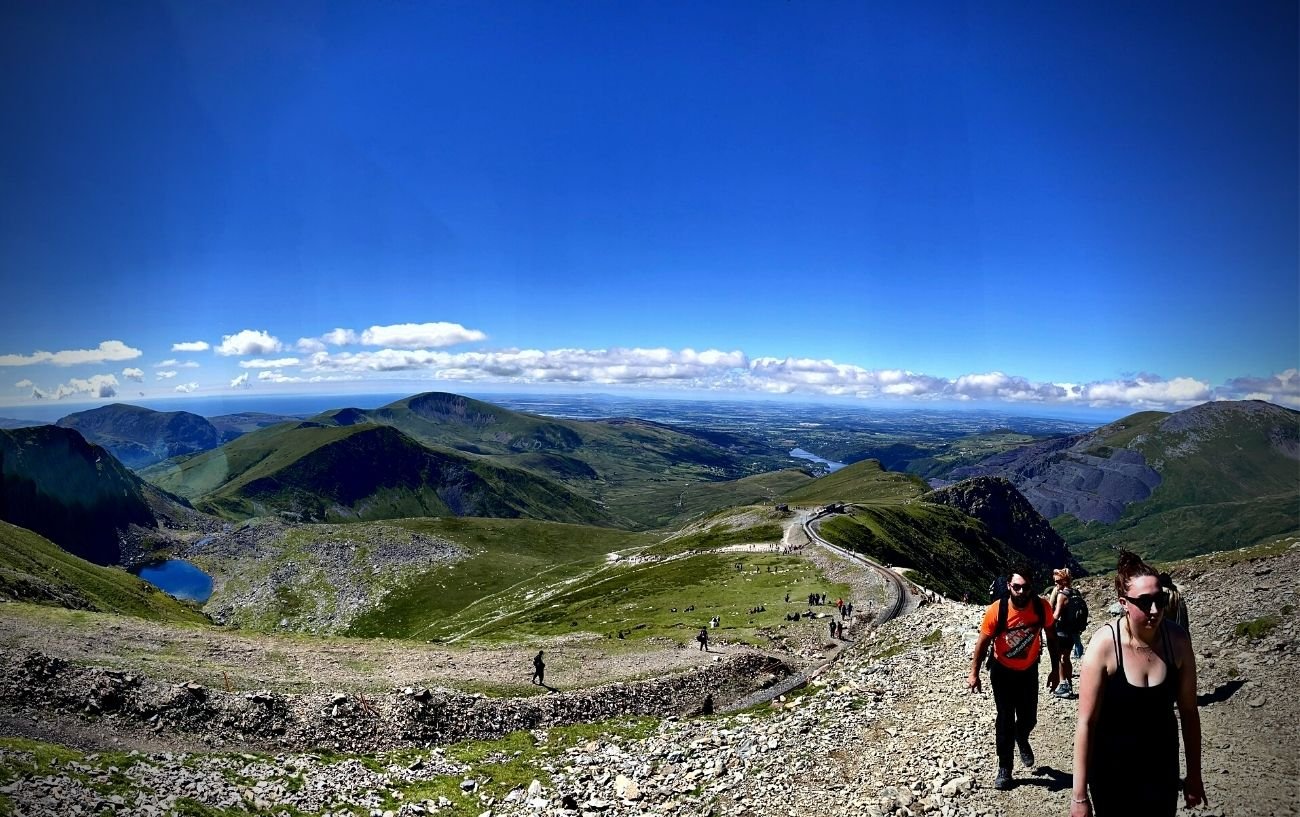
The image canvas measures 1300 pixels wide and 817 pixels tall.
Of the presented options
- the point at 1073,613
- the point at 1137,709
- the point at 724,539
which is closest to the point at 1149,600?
the point at 1137,709

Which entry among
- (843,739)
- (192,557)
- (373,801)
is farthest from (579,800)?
(192,557)

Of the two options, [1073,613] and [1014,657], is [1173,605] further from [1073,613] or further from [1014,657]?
[1073,613]

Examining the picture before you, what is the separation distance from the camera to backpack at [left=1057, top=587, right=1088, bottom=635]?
18.8 meters

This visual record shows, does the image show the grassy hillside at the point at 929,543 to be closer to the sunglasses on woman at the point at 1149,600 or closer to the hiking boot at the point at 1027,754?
the hiking boot at the point at 1027,754

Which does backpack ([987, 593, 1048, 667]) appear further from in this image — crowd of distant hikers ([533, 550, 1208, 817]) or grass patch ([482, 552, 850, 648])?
grass patch ([482, 552, 850, 648])

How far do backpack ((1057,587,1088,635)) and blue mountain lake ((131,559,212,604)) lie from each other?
607 ft

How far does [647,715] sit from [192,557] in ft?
732

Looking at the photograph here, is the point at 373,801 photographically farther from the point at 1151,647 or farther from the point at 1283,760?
the point at 1283,760

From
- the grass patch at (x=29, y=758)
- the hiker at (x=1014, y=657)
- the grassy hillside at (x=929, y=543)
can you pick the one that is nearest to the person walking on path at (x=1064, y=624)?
the hiker at (x=1014, y=657)

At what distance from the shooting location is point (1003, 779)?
1445 centimetres

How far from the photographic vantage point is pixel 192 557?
632ft

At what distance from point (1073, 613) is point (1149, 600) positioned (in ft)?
46.3

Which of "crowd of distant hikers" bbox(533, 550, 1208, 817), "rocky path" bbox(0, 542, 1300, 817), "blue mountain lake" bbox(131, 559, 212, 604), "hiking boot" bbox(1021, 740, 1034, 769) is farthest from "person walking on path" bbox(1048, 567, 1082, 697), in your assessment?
"blue mountain lake" bbox(131, 559, 212, 604)

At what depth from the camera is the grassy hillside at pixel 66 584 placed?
190 feet
